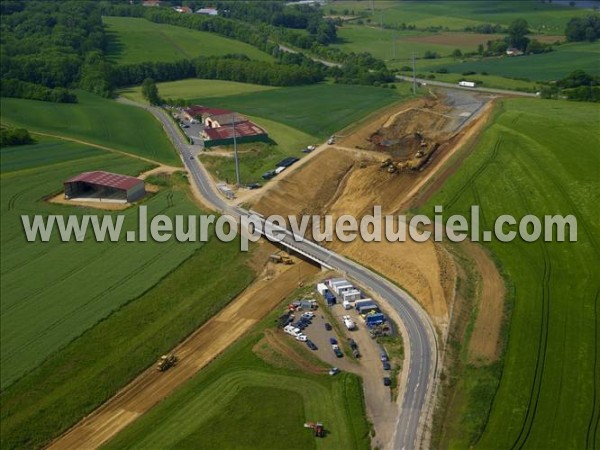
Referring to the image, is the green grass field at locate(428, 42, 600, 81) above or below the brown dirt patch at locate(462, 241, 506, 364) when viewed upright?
above

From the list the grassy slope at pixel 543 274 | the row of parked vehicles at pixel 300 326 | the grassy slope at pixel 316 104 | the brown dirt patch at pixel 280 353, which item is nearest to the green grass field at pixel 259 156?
the grassy slope at pixel 316 104

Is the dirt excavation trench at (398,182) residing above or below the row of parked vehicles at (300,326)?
above

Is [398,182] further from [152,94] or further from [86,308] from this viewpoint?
[152,94]

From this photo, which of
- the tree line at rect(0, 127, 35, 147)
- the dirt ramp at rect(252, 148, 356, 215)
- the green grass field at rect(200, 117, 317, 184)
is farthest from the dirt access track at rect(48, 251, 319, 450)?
the tree line at rect(0, 127, 35, 147)

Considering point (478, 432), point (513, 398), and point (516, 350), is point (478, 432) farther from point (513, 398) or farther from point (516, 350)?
point (516, 350)

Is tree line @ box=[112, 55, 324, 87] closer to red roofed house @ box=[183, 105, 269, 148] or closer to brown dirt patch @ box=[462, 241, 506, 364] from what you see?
red roofed house @ box=[183, 105, 269, 148]

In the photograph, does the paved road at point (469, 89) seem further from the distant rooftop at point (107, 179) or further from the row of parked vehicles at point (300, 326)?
the row of parked vehicles at point (300, 326)
